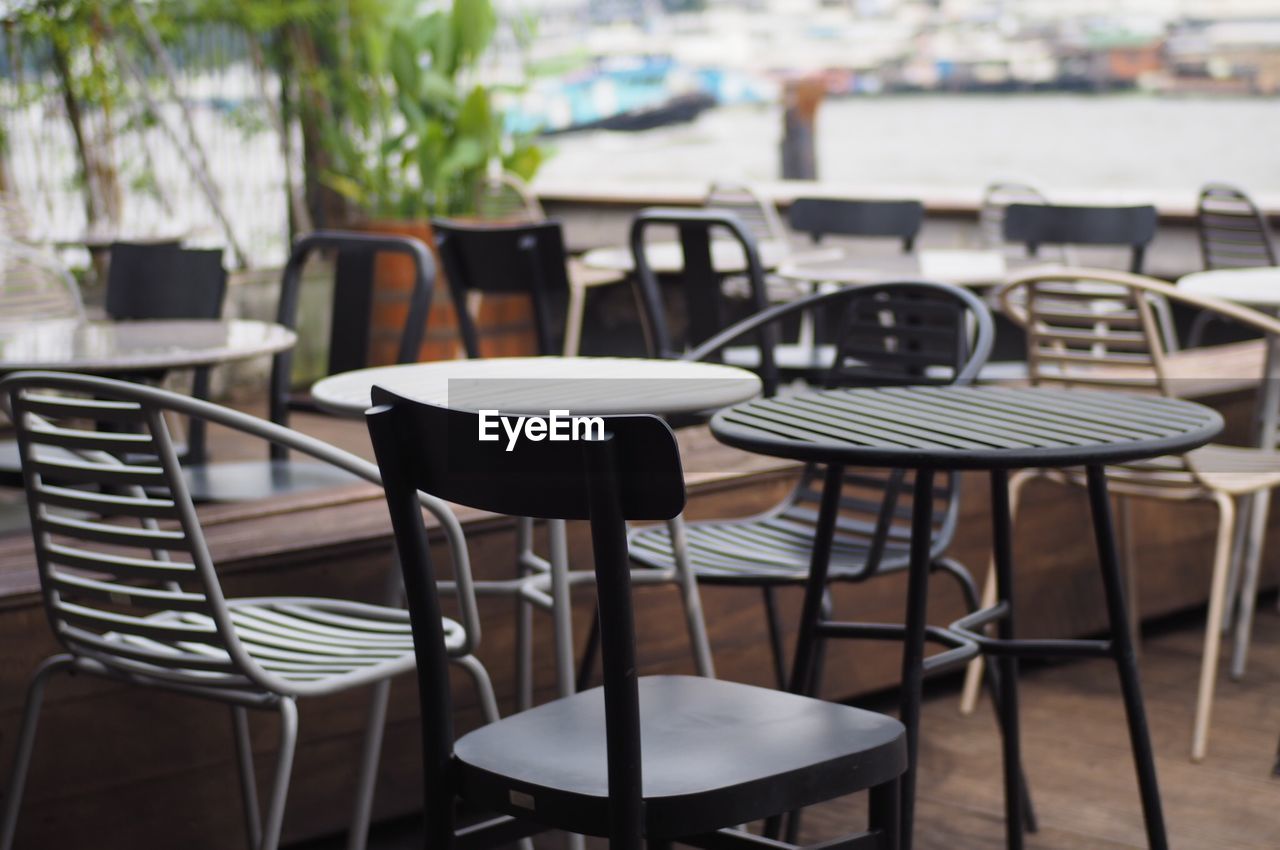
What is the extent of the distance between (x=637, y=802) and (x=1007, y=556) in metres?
1.06

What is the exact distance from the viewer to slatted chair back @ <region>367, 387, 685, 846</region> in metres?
1.10

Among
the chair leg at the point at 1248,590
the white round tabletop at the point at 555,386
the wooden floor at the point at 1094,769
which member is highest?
the white round tabletop at the point at 555,386

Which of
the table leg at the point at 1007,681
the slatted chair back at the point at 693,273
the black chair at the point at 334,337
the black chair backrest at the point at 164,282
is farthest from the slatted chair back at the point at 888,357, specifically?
the black chair backrest at the point at 164,282

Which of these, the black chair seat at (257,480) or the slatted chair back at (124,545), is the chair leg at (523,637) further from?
the slatted chair back at (124,545)

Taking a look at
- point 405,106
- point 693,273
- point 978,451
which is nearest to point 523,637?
point 978,451

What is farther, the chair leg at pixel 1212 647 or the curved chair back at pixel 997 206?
the curved chair back at pixel 997 206

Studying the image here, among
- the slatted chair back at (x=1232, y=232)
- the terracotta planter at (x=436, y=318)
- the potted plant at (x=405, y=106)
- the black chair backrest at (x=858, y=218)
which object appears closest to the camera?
the black chair backrest at (x=858, y=218)

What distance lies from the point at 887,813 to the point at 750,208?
14.1ft

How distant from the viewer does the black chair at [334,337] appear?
2691mm

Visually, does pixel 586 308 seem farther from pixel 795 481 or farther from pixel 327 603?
pixel 327 603

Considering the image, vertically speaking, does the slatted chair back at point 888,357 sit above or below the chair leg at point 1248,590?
above

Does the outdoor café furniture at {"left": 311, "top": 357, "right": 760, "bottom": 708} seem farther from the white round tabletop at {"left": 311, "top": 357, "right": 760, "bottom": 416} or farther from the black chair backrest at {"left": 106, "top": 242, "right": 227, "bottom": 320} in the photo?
the black chair backrest at {"left": 106, "top": 242, "right": 227, "bottom": 320}

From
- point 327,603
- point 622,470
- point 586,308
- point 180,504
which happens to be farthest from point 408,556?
point 586,308

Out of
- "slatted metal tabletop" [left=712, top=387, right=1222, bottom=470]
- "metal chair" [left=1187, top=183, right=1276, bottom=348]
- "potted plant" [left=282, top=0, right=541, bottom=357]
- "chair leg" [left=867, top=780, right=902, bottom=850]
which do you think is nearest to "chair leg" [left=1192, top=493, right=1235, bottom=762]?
"slatted metal tabletop" [left=712, top=387, right=1222, bottom=470]
